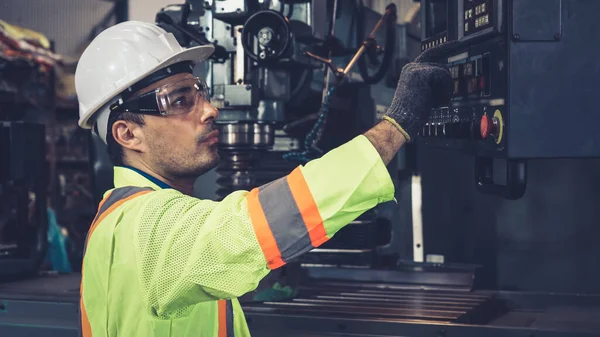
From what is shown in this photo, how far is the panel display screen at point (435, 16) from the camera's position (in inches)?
82.0

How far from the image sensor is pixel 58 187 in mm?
4605

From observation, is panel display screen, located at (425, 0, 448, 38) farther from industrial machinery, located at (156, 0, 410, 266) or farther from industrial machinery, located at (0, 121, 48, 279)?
industrial machinery, located at (0, 121, 48, 279)

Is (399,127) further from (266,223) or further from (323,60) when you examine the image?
(323,60)

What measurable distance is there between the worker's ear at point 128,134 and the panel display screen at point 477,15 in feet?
2.35

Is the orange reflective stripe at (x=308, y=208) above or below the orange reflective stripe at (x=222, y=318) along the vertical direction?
above

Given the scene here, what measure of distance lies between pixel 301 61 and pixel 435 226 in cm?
70

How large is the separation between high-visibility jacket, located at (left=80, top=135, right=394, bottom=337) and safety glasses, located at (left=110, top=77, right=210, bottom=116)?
282mm

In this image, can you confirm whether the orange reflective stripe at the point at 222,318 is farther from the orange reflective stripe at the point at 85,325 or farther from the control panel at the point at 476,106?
the control panel at the point at 476,106

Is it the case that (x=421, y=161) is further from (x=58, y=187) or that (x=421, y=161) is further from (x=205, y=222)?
(x=58, y=187)

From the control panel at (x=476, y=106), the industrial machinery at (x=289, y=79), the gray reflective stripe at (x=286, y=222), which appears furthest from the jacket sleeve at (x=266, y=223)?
the industrial machinery at (x=289, y=79)

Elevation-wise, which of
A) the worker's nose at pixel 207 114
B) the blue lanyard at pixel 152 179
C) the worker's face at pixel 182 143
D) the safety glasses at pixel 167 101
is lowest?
the blue lanyard at pixel 152 179

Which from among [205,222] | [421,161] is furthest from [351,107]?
[205,222]

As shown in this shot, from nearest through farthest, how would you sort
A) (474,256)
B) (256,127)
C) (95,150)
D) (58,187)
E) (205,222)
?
1. (205,222)
2. (256,127)
3. (474,256)
4. (95,150)
5. (58,187)

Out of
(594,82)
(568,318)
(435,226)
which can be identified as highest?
(594,82)
